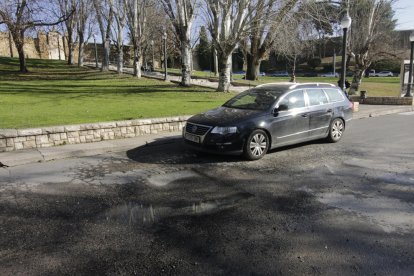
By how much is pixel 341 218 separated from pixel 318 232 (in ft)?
1.84

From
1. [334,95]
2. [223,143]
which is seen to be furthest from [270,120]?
[334,95]

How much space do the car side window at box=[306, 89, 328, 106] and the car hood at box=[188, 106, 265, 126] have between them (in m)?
1.68

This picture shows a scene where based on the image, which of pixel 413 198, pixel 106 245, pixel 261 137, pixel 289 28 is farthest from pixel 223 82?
pixel 106 245

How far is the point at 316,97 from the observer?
8695mm

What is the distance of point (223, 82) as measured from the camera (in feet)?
63.3

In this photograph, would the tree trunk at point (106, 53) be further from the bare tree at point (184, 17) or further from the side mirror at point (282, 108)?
the side mirror at point (282, 108)

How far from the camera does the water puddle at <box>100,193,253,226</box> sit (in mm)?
4398

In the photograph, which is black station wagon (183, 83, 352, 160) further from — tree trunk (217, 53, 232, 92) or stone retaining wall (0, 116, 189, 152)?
tree trunk (217, 53, 232, 92)

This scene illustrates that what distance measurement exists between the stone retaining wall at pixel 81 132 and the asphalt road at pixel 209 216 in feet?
3.82

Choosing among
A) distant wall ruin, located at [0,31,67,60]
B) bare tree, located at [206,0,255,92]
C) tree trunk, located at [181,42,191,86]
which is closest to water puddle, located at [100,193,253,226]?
bare tree, located at [206,0,255,92]

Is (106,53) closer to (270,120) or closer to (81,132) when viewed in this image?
(81,132)

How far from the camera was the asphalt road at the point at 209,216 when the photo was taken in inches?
134

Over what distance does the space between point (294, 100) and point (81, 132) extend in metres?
5.09

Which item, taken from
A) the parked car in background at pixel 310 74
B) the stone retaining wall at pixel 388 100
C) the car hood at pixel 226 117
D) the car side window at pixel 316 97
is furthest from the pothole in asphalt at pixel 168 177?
the parked car in background at pixel 310 74
